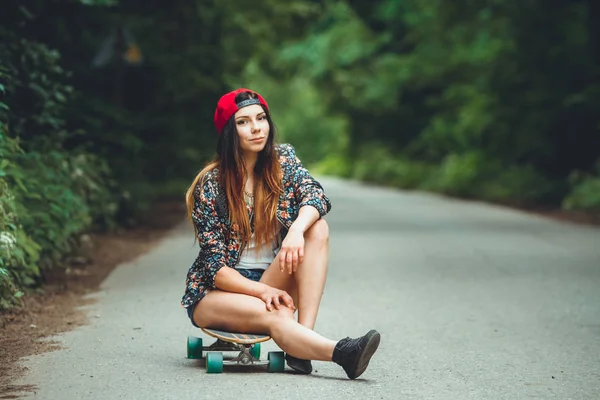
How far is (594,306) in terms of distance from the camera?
923 cm

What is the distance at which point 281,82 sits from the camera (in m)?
41.5

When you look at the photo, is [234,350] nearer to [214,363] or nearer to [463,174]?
[214,363]

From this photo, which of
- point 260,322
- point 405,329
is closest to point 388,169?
point 405,329

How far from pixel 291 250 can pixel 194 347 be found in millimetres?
1079

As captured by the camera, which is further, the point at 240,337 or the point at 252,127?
the point at 252,127

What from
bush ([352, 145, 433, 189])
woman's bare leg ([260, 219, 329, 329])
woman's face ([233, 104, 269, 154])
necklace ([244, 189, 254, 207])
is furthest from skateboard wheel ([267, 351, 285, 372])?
bush ([352, 145, 433, 189])

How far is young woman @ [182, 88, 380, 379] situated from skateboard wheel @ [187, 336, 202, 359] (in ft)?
0.86

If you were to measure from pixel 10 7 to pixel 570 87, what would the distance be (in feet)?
54.5

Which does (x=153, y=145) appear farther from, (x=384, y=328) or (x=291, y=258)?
(x=291, y=258)

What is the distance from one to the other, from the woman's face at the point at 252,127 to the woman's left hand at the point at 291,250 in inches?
24.0

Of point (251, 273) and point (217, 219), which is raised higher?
point (217, 219)

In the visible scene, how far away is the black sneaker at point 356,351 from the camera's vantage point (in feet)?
18.8

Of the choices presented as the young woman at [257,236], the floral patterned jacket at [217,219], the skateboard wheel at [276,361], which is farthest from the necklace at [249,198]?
the skateboard wheel at [276,361]

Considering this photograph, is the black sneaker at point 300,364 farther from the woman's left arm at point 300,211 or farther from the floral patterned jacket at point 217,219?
the floral patterned jacket at point 217,219
